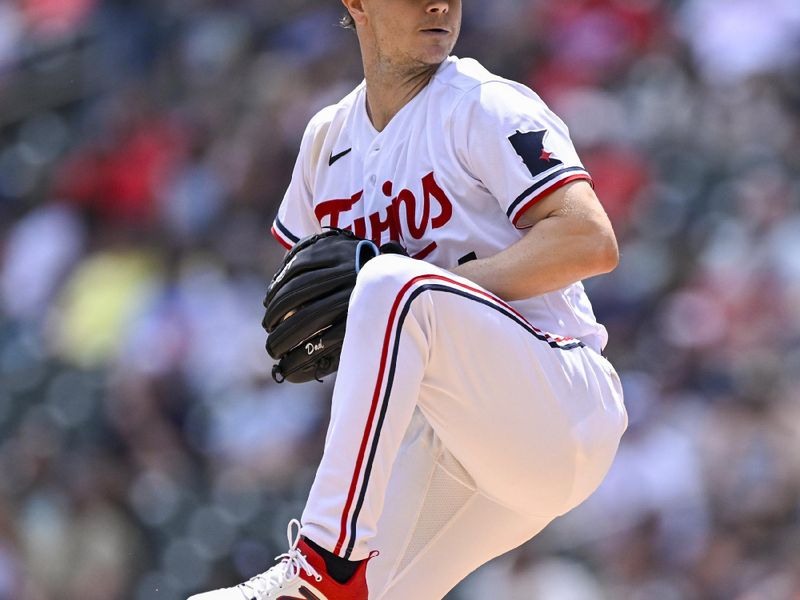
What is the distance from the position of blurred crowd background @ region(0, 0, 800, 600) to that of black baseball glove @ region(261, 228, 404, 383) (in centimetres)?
255

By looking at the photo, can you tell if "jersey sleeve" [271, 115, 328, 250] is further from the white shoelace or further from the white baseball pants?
the white shoelace

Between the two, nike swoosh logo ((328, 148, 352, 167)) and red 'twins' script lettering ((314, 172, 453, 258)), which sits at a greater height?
nike swoosh logo ((328, 148, 352, 167))

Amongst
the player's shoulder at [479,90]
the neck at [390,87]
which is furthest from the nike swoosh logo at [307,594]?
the neck at [390,87]

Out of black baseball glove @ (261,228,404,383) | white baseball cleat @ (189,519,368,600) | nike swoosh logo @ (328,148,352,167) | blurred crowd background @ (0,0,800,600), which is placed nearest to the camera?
white baseball cleat @ (189,519,368,600)

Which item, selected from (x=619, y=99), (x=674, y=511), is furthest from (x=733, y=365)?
(x=619, y=99)

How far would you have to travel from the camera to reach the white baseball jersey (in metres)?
2.59

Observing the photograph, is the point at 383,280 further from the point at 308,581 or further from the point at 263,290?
the point at 263,290

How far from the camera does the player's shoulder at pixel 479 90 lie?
2652 millimetres

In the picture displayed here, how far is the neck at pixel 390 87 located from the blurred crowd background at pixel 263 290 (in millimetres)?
2420

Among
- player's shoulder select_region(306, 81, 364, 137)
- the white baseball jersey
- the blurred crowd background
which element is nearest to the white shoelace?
the white baseball jersey

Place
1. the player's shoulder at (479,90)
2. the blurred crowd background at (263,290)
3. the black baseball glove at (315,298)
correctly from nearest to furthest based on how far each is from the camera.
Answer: the black baseball glove at (315,298) < the player's shoulder at (479,90) < the blurred crowd background at (263,290)

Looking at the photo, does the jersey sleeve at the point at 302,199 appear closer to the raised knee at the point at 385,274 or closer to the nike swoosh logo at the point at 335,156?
the nike swoosh logo at the point at 335,156

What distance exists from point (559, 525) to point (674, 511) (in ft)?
1.42

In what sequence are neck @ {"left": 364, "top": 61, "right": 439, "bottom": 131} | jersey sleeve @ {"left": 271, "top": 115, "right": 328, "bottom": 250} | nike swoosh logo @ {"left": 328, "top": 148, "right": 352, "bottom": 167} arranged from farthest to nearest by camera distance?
jersey sleeve @ {"left": 271, "top": 115, "right": 328, "bottom": 250} < nike swoosh logo @ {"left": 328, "top": 148, "right": 352, "bottom": 167} < neck @ {"left": 364, "top": 61, "right": 439, "bottom": 131}
